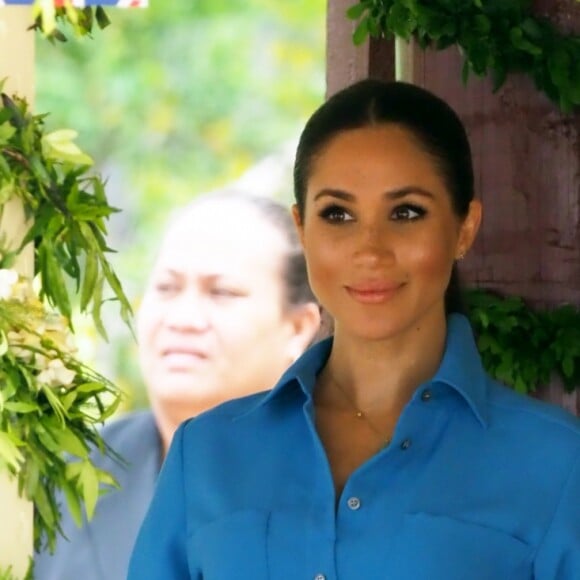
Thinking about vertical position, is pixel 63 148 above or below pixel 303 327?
above

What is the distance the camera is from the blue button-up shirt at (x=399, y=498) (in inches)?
48.1

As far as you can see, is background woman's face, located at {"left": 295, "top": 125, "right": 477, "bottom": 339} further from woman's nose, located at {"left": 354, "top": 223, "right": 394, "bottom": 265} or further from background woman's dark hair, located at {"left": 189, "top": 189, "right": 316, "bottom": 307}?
background woman's dark hair, located at {"left": 189, "top": 189, "right": 316, "bottom": 307}

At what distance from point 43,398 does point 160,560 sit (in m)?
0.39

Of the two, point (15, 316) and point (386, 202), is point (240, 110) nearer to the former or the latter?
point (15, 316)

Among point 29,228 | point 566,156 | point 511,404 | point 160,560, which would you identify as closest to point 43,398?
point 29,228

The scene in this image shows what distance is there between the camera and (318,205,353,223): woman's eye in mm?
1346

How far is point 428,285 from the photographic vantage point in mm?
1309

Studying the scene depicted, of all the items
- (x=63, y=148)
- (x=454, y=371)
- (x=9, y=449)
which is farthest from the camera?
(x=63, y=148)

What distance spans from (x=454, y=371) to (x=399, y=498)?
0.16 metres

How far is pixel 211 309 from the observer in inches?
72.7

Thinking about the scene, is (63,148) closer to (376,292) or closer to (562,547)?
(376,292)

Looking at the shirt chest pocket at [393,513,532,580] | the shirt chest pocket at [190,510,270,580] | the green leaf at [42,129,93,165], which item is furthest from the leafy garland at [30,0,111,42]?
the shirt chest pocket at [393,513,532,580]

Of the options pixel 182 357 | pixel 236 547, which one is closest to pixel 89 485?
pixel 182 357

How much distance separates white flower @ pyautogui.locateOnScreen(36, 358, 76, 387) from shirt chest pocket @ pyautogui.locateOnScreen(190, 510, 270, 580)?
1.42 feet
